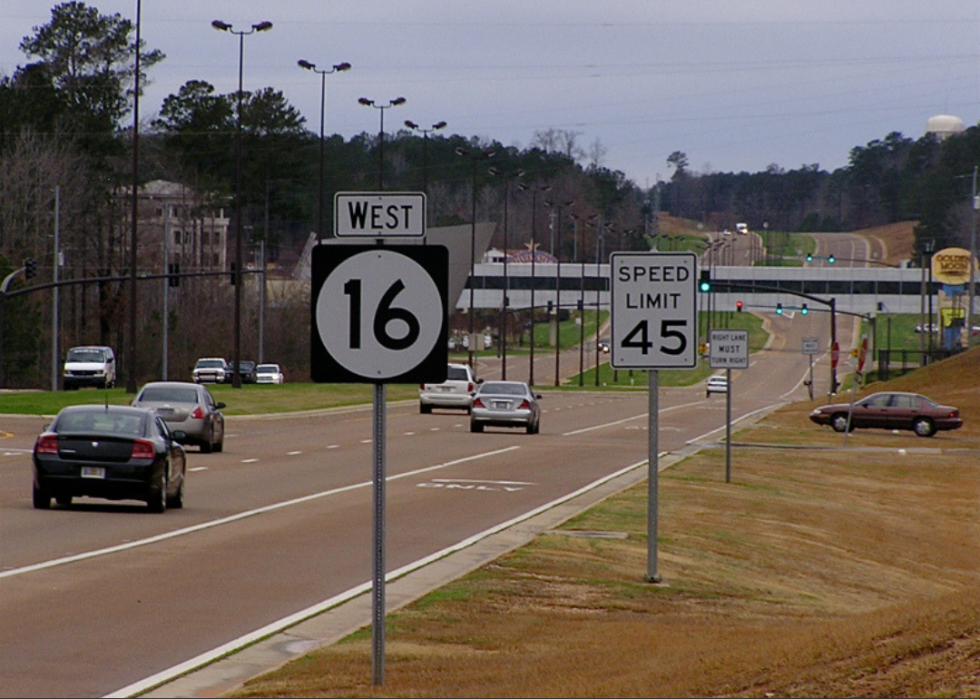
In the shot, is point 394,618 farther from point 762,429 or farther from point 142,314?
point 142,314

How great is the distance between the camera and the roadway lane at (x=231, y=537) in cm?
1190

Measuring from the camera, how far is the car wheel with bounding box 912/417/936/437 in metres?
56.8

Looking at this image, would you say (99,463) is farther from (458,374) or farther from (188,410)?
(458,374)

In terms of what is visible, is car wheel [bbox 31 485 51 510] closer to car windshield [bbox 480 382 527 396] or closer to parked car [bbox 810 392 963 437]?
car windshield [bbox 480 382 527 396]

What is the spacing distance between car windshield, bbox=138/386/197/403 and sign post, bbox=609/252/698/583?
21.9m

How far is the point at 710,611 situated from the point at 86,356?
63.1m

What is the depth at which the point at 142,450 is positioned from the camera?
2169 cm

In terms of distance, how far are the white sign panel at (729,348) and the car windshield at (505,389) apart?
17894mm

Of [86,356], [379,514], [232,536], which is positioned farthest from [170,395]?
→ [86,356]

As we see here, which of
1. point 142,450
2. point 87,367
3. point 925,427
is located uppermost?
point 142,450

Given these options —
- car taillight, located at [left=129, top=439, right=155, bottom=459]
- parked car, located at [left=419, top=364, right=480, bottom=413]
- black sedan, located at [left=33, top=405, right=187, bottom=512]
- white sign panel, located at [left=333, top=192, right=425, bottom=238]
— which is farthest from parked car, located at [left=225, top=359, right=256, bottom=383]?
white sign panel, located at [left=333, top=192, right=425, bottom=238]

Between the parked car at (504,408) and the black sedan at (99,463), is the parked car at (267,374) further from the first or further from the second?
the black sedan at (99,463)

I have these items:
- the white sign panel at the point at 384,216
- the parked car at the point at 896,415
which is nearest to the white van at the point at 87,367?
the parked car at the point at 896,415

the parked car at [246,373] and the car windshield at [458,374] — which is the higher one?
the car windshield at [458,374]
